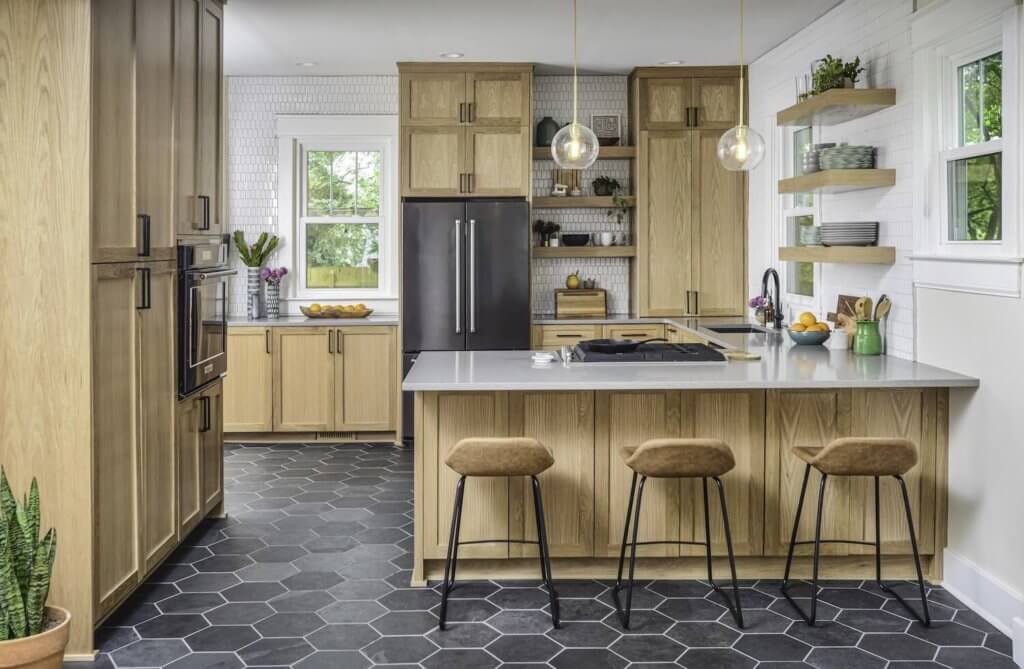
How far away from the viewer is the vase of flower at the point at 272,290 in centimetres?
766

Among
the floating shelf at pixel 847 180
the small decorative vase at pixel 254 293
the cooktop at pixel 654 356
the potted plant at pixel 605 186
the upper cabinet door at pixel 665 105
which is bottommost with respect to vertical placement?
the cooktop at pixel 654 356

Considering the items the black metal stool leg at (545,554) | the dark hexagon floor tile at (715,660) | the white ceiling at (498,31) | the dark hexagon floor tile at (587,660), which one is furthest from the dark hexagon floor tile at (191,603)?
the white ceiling at (498,31)

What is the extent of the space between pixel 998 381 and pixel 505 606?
2.17 metres

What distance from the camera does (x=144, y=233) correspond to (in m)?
4.01

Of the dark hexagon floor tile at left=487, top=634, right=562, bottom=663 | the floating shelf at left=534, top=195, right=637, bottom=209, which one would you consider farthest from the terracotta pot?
the floating shelf at left=534, top=195, right=637, bottom=209

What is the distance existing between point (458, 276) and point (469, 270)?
0.30 feet

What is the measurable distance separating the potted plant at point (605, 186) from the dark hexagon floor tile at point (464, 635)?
4.48 metres

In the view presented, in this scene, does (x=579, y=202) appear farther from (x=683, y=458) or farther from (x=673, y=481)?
(x=683, y=458)

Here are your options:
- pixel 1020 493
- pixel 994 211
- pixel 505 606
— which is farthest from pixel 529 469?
pixel 994 211

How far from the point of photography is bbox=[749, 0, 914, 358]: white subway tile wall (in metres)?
4.76

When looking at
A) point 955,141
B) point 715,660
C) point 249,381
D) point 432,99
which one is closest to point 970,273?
point 955,141

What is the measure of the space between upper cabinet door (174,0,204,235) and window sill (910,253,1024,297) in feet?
11.2

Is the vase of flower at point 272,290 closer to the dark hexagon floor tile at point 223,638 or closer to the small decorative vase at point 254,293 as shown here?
the small decorative vase at point 254,293

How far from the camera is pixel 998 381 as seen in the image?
3.91 metres
